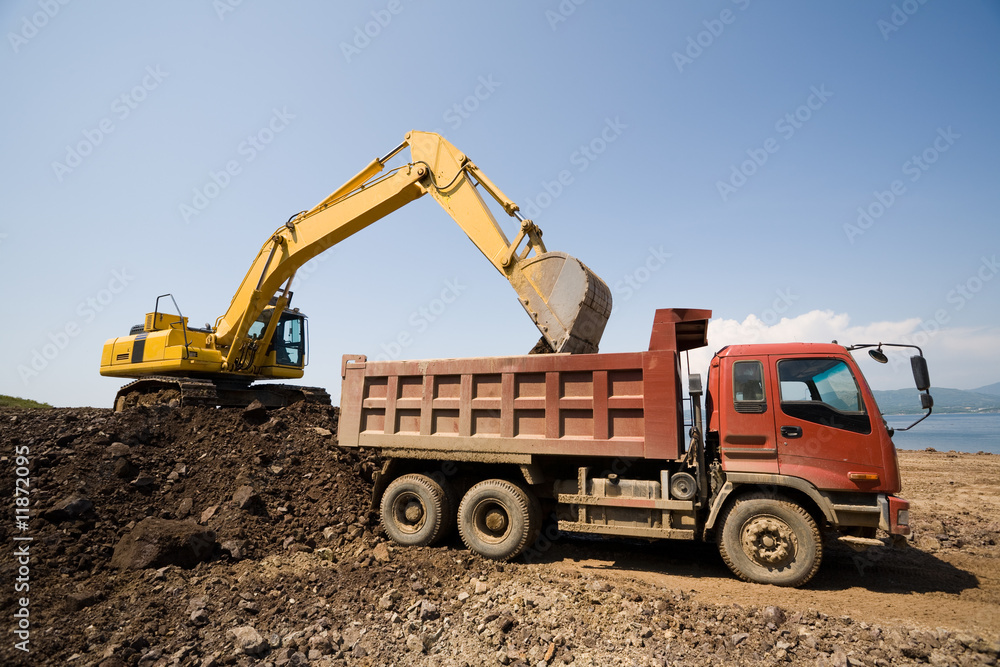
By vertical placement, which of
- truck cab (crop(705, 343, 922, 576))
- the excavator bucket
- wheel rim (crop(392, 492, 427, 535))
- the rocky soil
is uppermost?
the excavator bucket

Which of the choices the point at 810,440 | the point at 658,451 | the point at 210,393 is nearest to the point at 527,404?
the point at 658,451

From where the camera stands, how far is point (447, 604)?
183 inches

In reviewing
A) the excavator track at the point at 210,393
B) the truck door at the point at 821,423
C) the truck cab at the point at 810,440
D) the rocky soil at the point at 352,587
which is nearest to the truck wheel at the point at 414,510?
the rocky soil at the point at 352,587

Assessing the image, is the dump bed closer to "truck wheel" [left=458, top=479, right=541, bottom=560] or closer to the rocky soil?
"truck wheel" [left=458, top=479, right=541, bottom=560]

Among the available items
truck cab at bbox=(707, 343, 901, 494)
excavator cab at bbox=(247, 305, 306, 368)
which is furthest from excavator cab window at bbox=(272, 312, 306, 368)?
truck cab at bbox=(707, 343, 901, 494)

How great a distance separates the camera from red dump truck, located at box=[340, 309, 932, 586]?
16.5 ft

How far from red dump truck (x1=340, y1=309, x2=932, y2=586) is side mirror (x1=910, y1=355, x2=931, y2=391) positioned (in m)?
0.02

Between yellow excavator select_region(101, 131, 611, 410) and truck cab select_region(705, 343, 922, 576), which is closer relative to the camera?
truck cab select_region(705, 343, 922, 576)

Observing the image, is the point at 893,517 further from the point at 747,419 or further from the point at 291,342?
the point at 291,342

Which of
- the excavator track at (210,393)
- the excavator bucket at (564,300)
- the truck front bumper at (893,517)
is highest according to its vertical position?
the excavator bucket at (564,300)

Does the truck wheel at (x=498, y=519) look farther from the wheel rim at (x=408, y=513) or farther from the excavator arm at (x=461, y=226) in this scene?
the excavator arm at (x=461, y=226)

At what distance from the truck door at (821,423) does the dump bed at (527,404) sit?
100 cm

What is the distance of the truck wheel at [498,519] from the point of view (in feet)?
19.2

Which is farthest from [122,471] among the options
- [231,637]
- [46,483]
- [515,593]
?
[515,593]
